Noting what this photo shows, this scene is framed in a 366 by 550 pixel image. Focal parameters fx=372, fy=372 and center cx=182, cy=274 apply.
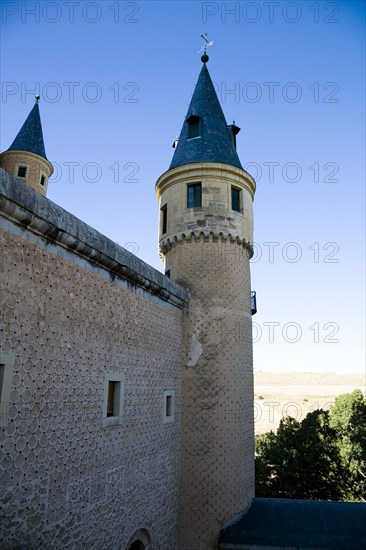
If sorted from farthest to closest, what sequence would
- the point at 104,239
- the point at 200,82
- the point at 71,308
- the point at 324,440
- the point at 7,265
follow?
the point at 324,440 → the point at 200,82 → the point at 104,239 → the point at 71,308 → the point at 7,265

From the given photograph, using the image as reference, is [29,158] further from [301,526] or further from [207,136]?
[301,526]

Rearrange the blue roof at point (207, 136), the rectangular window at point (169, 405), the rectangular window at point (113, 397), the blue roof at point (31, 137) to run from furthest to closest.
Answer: the blue roof at point (31, 137) → the blue roof at point (207, 136) → the rectangular window at point (169, 405) → the rectangular window at point (113, 397)

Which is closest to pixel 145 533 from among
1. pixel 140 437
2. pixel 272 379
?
pixel 140 437

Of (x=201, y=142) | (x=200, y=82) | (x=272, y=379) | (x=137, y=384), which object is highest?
(x=200, y=82)

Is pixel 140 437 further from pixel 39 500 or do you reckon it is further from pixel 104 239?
pixel 104 239

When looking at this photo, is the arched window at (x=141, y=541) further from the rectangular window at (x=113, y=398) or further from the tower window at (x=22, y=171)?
the tower window at (x=22, y=171)

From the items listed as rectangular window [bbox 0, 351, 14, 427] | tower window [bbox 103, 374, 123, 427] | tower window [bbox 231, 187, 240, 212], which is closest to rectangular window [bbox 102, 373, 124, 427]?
tower window [bbox 103, 374, 123, 427]

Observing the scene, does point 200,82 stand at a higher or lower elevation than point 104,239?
higher

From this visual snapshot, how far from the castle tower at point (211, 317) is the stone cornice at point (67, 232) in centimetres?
244

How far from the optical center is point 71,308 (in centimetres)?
593

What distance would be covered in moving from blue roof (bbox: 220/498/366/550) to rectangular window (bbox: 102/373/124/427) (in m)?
4.80

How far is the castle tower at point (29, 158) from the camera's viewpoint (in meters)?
19.8

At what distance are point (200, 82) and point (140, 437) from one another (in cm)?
1261

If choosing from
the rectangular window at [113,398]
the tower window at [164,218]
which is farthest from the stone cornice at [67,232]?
the tower window at [164,218]
